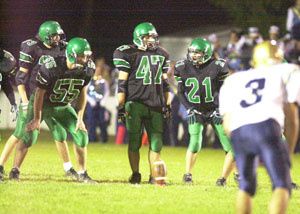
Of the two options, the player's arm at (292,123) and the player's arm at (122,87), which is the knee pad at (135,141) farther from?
the player's arm at (292,123)

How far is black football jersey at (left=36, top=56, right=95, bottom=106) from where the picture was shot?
865cm

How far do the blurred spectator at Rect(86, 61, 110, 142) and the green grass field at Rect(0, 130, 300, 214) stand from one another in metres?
6.05

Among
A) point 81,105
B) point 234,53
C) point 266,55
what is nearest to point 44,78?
point 81,105

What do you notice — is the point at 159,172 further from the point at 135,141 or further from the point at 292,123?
the point at 292,123

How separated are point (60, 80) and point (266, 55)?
3.56 metres

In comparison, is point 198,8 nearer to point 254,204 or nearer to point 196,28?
point 196,28

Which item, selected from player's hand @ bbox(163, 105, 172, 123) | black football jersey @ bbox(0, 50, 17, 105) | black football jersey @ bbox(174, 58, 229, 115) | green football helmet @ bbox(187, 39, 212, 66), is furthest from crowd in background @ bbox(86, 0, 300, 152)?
black football jersey @ bbox(0, 50, 17, 105)

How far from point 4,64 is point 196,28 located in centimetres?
2018

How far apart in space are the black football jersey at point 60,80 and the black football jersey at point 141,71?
17.3 inches

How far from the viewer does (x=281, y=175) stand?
5586 millimetres

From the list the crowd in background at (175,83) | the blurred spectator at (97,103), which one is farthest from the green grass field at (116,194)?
the blurred spectator at (97,103)

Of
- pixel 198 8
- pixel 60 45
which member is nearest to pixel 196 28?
pixel 198 8

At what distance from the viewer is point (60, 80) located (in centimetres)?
878

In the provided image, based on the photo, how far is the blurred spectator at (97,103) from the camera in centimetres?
1758
